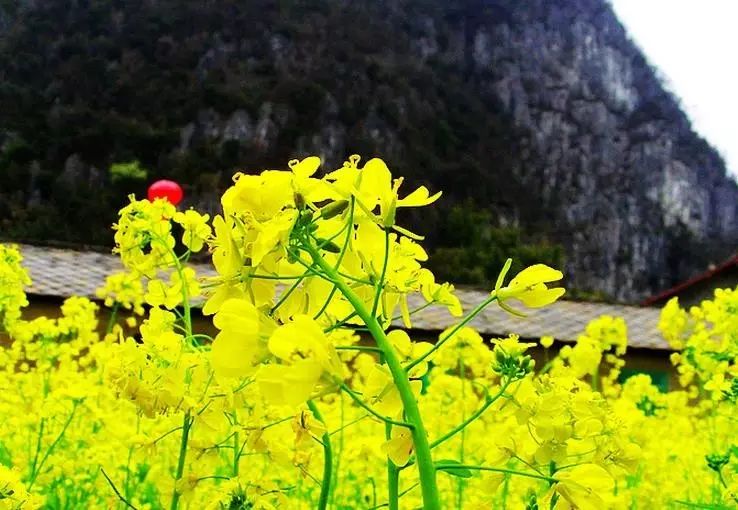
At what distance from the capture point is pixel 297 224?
0.83 m

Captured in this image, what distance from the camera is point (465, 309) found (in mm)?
13898

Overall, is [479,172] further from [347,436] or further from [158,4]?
[347,436]

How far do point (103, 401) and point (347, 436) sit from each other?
1.13 m

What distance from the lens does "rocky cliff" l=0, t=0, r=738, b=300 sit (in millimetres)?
50625

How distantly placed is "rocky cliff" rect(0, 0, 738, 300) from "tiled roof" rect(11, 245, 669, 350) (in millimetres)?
27674

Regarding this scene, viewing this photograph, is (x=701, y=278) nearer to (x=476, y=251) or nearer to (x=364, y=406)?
(x=364, y=406)

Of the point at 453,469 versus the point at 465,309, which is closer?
the point at 453,469

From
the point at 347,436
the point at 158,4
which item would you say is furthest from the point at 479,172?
the point at 347,436

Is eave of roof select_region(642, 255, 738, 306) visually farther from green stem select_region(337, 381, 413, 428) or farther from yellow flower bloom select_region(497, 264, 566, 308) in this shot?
green stem select_region(337, 381, 413, 428)

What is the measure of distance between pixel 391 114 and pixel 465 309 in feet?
162

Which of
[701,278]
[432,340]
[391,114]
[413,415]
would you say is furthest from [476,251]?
[413,415]

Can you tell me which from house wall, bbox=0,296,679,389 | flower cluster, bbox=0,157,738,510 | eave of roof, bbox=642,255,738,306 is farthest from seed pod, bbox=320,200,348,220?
eave of roof, bbox=642,255,738,306

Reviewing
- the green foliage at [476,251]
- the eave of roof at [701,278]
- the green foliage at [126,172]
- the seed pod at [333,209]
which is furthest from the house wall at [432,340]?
the green foliage at [126,172]

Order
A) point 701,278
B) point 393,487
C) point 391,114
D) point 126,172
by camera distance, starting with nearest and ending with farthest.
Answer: point 393,487 < point 701,278 < point 126,172 < point 391,114
